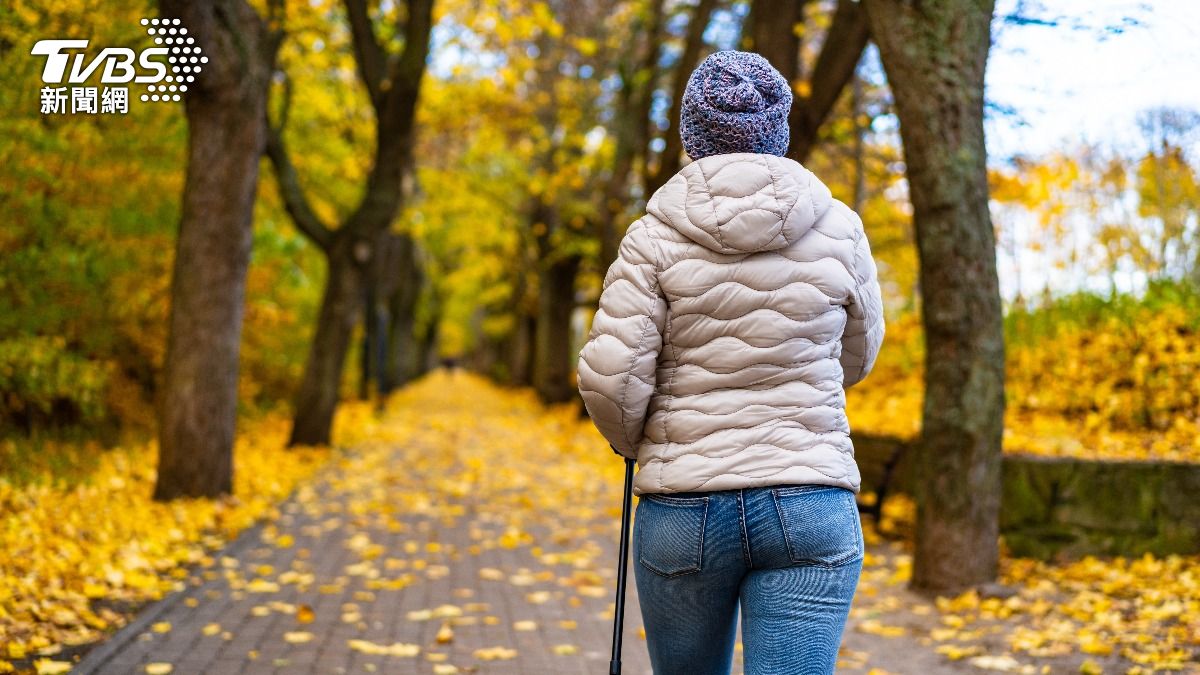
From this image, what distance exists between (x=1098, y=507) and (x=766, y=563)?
602cm

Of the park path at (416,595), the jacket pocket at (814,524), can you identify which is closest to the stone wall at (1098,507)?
the park path at (416,595)

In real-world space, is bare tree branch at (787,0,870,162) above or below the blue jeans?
above

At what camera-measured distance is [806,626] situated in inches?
104

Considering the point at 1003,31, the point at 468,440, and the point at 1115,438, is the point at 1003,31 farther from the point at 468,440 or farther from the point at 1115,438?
the point at 468,440

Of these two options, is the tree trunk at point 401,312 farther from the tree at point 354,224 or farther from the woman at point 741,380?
the woman at point 741,380

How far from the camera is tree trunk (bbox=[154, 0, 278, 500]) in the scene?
9.79 meters

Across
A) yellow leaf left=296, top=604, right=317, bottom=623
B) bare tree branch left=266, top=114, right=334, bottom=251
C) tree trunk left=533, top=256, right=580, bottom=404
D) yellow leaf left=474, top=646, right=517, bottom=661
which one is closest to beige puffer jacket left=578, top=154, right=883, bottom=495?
yellow leaf left=474, top=646, right=517, bottom=661

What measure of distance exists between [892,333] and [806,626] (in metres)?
11.1

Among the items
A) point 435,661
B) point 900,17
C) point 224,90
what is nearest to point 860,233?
point 435,661

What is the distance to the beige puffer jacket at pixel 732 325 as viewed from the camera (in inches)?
104

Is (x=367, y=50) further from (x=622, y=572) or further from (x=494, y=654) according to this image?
(x=622, y=572)

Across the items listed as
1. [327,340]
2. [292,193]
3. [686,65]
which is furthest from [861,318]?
[327,340]

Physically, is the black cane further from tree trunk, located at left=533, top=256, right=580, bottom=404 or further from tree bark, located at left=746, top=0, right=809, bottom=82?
tree trunk, located at left=533, top=256, right=580, bottom=404

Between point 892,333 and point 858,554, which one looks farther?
point 892,333
